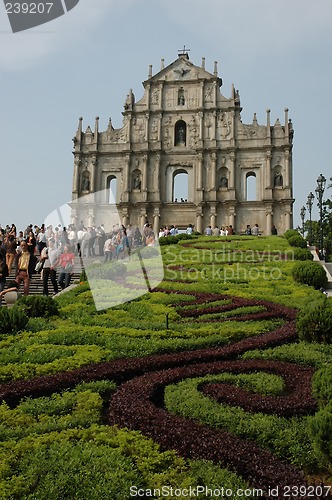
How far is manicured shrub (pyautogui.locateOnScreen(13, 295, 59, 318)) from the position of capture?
36.9 feet

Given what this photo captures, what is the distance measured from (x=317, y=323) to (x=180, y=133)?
37842 millimetres

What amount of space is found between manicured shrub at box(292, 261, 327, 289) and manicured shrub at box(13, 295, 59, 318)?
24.5ft

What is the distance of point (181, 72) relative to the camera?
44938 mm

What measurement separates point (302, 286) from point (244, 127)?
31.0 meters

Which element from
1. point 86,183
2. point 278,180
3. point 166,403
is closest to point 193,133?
point 278,180

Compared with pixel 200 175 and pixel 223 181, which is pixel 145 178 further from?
pixel 223 181

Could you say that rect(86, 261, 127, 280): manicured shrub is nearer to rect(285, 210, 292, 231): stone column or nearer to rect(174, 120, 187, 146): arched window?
rect(285, 210, 292, 231): stone column

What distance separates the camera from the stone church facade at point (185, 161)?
41.6 meters

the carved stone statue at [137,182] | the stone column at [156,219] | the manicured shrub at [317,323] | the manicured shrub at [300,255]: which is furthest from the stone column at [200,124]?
the manicured shrub at [317,323]

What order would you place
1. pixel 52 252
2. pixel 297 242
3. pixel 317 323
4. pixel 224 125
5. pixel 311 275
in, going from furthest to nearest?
pixel 224 125 → pixel 297 242 → pixel 52 252 → pixel 311 275 → pixel 317 323

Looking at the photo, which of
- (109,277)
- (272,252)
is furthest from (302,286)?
(272,252)

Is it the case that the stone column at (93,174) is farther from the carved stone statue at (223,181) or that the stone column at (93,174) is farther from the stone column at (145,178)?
the carved stone statue at (223,181)

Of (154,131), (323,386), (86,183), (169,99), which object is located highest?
(169,99)

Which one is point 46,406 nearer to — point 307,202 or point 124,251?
point 124,251
